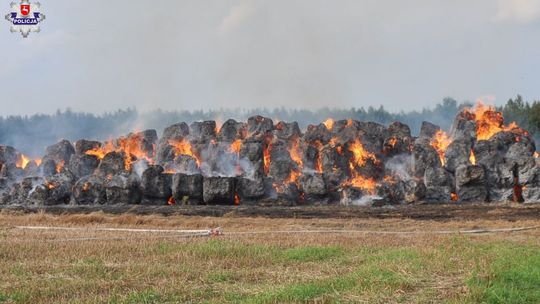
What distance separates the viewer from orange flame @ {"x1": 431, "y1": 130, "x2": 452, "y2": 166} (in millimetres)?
67062

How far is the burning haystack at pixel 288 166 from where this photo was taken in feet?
191

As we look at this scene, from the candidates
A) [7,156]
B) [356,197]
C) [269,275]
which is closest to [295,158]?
[356,197]

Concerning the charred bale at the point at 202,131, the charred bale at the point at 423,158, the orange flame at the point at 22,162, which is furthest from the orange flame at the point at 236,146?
the orange flame at the point at 22,162

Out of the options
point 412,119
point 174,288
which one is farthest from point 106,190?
point 412,119

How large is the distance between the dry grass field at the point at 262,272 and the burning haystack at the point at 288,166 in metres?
37.6

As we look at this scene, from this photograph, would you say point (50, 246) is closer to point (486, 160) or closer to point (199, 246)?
point (199, 246)

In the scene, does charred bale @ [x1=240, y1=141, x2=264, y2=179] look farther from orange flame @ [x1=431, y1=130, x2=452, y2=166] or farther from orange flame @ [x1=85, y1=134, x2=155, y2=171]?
orange flame @ [x1=431, y1=130, x2=452, y2=166]

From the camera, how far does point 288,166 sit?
6312 centimetres

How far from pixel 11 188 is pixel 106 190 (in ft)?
43.0

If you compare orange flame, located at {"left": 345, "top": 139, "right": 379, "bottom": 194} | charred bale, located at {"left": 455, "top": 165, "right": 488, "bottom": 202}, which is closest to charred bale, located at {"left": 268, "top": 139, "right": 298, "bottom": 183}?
orange flame, located at {"left": 345, "top": 139, "right": 379, "bottom": 194}

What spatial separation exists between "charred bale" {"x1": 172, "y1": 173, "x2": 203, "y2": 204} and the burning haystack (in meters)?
0.10

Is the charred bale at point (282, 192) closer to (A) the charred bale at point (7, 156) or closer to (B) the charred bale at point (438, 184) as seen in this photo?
(B) the charred bale at point (438, 184)

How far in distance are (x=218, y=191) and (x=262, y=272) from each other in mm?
44607

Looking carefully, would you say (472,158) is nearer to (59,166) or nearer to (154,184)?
(154,184)
